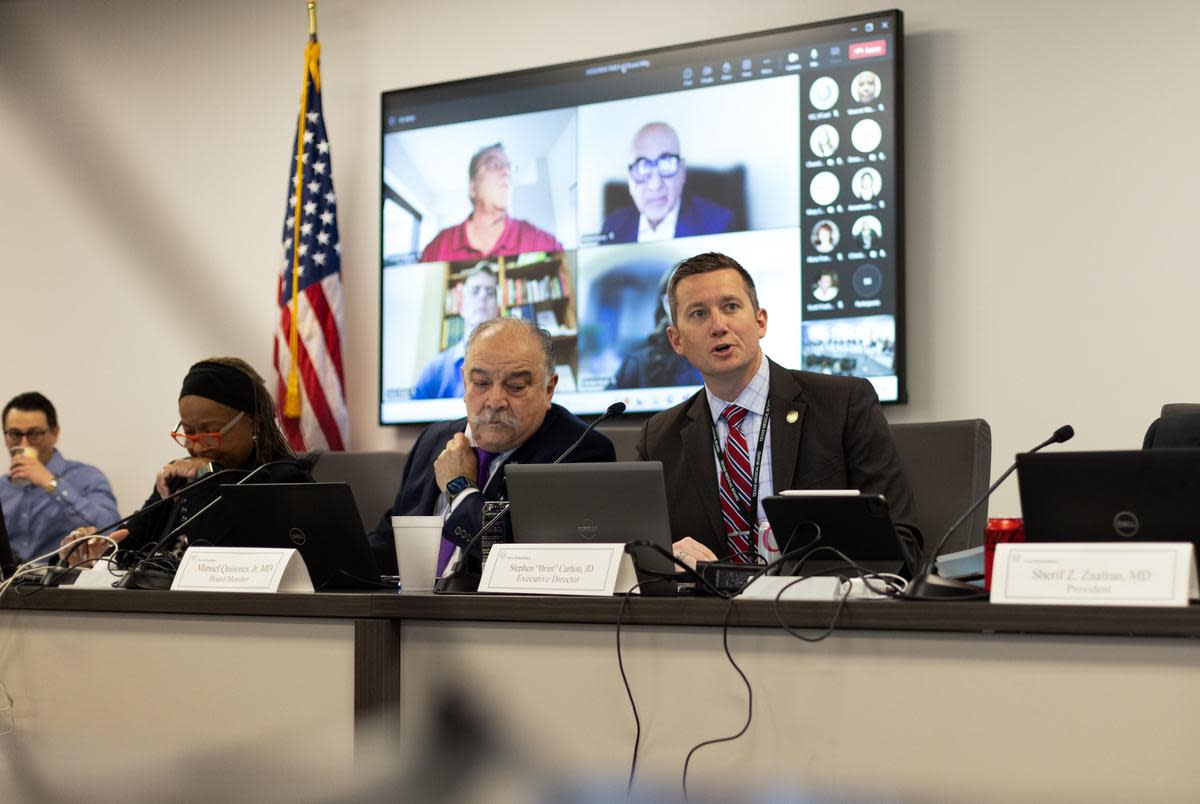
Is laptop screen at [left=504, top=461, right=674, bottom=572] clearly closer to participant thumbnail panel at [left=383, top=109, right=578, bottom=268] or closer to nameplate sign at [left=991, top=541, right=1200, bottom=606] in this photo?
nameplate sign at [left=991, top=541, right=1200, bottom=606]

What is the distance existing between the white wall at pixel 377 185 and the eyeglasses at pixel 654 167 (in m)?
0.39

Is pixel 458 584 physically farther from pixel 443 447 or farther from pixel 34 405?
pixel 34 405

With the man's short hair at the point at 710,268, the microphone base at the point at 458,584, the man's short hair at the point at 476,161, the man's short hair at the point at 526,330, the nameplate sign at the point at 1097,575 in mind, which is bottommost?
the microphone base at the point at 458,584

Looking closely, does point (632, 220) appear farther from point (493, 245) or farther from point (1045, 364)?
point (1045, 364)

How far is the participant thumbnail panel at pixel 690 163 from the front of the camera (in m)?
3.62

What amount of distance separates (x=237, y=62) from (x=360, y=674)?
3481mm

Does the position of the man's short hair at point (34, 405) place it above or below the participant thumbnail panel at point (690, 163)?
below

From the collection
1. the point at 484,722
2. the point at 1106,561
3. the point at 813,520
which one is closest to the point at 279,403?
the point at 813,520

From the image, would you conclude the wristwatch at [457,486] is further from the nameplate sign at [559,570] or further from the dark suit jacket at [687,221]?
the dark suit jacket at [687,221]

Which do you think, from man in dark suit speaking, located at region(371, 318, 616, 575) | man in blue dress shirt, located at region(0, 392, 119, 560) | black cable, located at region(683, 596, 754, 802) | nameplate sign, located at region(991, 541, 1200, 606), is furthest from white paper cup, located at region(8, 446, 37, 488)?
nameplate sign, located at region(991, 541, 1200, 606)

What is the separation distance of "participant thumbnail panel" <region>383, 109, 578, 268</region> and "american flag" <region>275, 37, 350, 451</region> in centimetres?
20

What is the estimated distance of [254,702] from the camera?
1.74 m

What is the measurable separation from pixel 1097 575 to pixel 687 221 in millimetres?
2539

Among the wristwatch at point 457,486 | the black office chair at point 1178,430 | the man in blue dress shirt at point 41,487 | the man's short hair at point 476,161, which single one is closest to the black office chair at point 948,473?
the black office chair at point 1178,430
